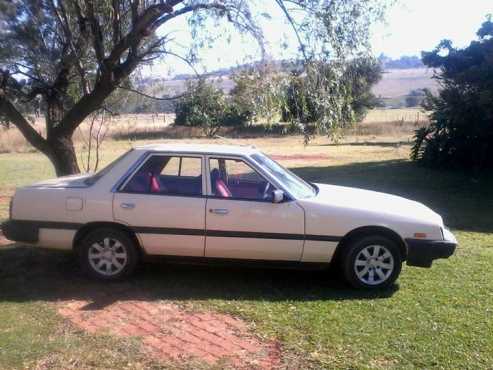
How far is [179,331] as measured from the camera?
4684mm

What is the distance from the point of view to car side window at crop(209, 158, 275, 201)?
5.78 meters

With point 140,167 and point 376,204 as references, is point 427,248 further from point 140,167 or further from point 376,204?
point 140,167

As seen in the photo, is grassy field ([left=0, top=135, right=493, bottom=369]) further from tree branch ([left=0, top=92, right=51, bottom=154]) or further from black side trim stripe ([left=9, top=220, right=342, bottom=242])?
tree branch ([left=0, top=92, right=51, bottom=154])

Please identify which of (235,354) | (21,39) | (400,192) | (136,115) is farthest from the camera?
(400,192)

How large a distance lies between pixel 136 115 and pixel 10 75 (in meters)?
3.76

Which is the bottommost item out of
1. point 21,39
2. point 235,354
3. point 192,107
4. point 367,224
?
point 235,354

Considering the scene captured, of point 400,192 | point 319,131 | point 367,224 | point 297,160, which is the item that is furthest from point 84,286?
point 297,160

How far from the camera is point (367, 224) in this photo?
5.61m

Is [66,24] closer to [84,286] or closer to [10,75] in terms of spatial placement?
[10,75]

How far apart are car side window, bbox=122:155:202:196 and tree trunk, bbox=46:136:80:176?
3123 millimetres

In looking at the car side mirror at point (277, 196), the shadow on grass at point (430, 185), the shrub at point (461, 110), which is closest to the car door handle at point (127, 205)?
the car side mirror at point (277, 196)

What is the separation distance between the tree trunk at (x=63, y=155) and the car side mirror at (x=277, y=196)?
4386mm

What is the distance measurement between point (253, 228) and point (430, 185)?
11.0 meters

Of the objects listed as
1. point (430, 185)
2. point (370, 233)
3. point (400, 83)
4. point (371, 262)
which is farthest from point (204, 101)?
point (400, 83)
